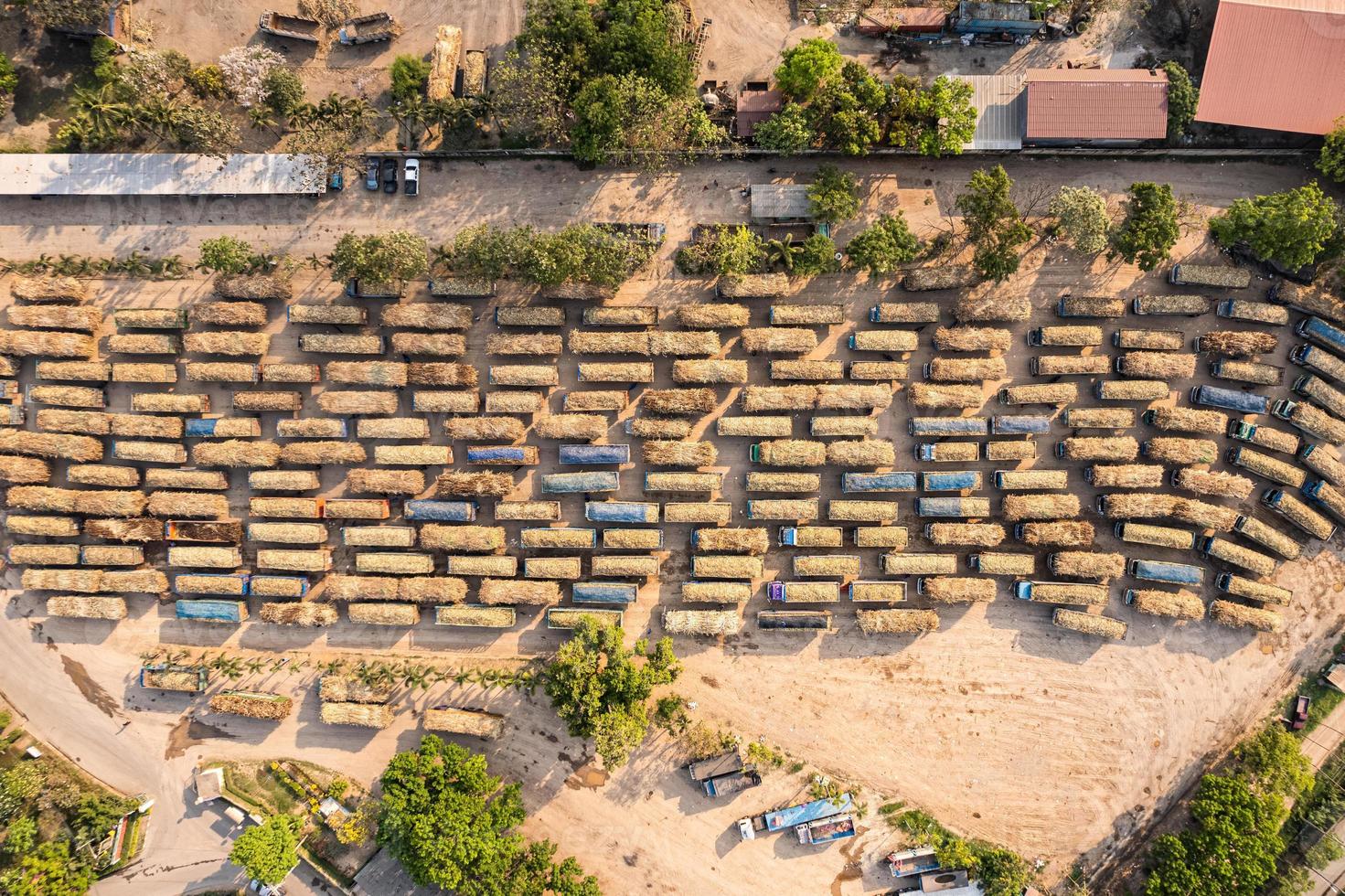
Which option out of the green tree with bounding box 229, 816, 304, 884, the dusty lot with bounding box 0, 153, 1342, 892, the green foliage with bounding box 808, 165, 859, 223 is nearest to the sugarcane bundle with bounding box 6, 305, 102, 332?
the dusty lot with bounding box 0, 153, 1342, 892

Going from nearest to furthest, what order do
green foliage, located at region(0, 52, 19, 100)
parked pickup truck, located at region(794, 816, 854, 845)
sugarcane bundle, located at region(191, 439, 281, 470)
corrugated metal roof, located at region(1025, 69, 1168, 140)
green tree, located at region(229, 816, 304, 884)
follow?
1. green tree, located at region(229, 816, 304, 884)
2. corrugated metal roof, located at region(1025, 69, 1168, 140)
3. green foliage, located at region(0, 52, 19, 100)
4. sugarcane bundle, located at region(191, 439, 281, 470)
5. parked pickup truck, located at region(794, 816, 854, 845)

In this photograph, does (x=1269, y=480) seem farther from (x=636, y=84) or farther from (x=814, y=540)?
(x=636, y=84)

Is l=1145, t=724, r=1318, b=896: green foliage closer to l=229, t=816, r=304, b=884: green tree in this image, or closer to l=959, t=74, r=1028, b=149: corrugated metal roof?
l=959, t=74, r=1028, b=149: corrugated metal roof

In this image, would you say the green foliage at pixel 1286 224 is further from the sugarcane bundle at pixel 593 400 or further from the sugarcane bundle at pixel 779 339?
the sugarcane bundle at pixel 593 400

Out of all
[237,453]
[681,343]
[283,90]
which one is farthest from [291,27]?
[681,343]

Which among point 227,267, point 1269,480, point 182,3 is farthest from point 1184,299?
point 182,3

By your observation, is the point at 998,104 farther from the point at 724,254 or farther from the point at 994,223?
the point at 724,254

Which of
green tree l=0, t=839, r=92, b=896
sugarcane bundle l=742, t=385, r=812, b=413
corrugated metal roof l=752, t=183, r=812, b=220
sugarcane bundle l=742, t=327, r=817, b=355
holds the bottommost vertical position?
green tree l=0, t=839, r=92, b=896
